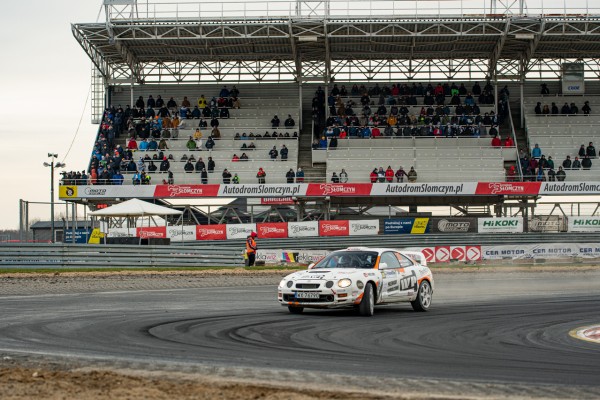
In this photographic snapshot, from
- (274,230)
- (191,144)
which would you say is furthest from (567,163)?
(191,144)

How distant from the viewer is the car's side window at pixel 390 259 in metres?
16.2

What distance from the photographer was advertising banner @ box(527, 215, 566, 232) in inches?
1565

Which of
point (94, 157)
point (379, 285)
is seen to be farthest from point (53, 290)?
point (94, 157)

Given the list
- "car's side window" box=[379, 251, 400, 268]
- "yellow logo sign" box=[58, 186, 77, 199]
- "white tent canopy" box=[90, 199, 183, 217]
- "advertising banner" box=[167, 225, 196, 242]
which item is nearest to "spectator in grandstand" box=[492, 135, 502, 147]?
"advertising banner" box=[167, 225, 196, 242]

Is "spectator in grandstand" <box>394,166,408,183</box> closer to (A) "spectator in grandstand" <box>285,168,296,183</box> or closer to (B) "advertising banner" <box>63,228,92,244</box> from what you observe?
(A) "spectator in grandstand" <box>285,168,296,183</box>

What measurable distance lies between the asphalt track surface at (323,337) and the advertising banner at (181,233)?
63.3ft

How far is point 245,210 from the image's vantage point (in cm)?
4612

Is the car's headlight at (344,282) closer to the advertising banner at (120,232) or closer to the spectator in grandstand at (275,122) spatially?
the advertising banner at (120,232)

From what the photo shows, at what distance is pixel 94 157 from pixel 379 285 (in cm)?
3470

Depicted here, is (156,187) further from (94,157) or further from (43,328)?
(43,328)

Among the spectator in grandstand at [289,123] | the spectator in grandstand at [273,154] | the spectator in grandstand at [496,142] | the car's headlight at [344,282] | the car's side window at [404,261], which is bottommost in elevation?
the car's headlight at [344,282]

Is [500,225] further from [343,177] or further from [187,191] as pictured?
[187,191]

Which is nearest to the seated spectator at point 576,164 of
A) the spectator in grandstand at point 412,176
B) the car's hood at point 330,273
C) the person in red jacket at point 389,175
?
the spectator in grandstand at point 412,176

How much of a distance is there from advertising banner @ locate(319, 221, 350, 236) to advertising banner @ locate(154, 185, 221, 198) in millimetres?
6950
